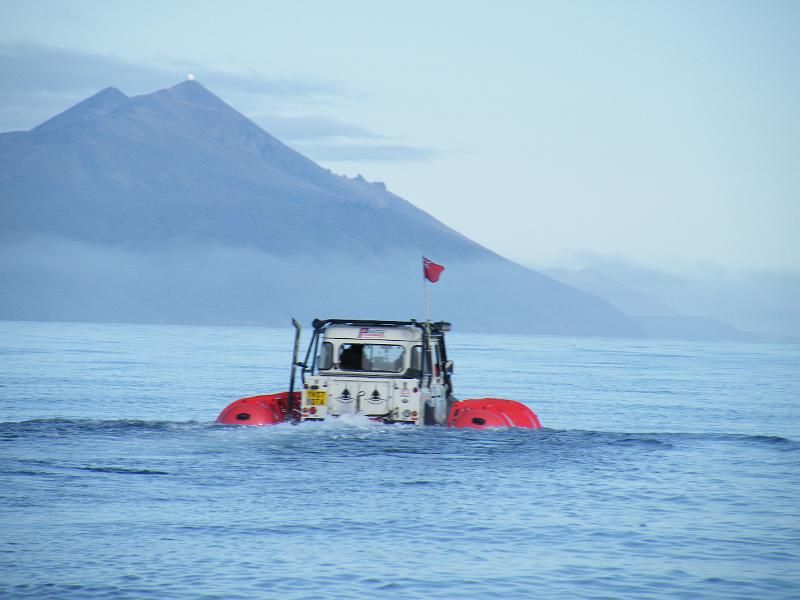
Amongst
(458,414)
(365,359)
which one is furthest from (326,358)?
(458,414)

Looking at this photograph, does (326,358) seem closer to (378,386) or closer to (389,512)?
(378,386)

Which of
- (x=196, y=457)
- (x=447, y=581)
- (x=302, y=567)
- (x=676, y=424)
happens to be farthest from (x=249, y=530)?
(x=676, y=424)

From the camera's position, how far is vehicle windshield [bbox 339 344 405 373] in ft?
95.7

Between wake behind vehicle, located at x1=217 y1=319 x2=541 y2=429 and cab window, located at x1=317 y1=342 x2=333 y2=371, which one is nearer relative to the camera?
wake behind vehicle, located at x1=217 y1=319 x2=541 y2=429

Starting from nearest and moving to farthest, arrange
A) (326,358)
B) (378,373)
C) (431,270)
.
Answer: (378,373), (326,358), (431,270)

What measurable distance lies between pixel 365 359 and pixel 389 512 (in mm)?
10606

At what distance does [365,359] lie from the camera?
29344mm

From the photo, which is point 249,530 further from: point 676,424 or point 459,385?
point 459,385

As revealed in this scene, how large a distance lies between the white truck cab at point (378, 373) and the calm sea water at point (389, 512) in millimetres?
515

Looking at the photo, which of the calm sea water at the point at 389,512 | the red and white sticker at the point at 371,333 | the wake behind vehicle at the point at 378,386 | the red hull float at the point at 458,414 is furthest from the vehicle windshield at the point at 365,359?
the calm sea water at the point at 389,512

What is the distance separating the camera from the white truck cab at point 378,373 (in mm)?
27797

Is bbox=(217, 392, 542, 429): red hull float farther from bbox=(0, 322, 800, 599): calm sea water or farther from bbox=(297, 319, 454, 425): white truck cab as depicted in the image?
bbox=(297, 319, 454, 425): white truck cab

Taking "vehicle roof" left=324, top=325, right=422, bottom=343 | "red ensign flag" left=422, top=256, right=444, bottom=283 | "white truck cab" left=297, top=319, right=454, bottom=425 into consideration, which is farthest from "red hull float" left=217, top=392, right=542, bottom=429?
"red ensign flag" left=422, top=256, right=444, bottom=283

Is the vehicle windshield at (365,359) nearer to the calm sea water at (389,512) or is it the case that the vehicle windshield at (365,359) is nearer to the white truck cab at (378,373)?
A: the white truck cab at (378,373)
